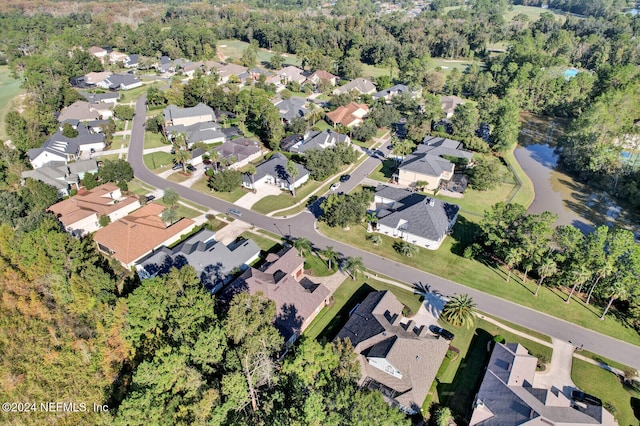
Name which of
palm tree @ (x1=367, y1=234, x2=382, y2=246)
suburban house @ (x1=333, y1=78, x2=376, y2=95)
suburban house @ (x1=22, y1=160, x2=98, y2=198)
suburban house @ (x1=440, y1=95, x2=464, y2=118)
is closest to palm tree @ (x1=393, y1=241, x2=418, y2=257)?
palm tree @ (x1=367, y1=234, x2=382, y2=246)

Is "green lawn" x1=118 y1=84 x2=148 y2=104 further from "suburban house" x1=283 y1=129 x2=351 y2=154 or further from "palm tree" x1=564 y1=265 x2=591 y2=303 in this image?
"palm tree" x1=564 y1=265 x2=591 y2=303

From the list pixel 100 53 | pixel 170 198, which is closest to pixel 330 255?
pixel 170 198

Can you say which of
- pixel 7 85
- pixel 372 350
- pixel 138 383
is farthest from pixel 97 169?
pixel 7 85

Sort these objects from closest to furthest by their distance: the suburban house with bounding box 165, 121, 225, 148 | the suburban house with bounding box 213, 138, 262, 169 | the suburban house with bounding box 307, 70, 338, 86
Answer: the suburban house with bounding box 213, 138, 262, 169 < the suburban house with bounding box 165, 121, 225, 148 < the suburban house with bounding box 307, 70, 338, 86

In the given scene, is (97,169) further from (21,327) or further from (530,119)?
(530,119)

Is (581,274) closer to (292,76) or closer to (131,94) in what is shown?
(292,76)

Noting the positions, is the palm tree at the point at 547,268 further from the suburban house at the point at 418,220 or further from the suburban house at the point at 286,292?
the suburban house at the point at 286,292

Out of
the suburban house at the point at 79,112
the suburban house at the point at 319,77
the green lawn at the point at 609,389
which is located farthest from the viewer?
the suburban house at the point at 319,77

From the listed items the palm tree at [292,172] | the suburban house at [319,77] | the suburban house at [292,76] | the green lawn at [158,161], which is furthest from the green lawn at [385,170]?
the suburban house at [292,76]
